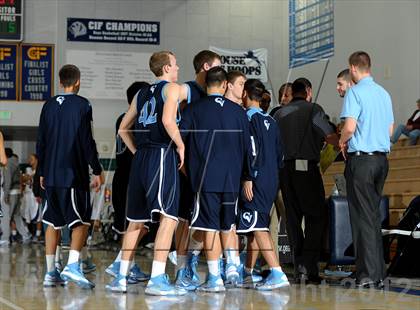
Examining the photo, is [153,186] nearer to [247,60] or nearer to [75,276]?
[75,276]

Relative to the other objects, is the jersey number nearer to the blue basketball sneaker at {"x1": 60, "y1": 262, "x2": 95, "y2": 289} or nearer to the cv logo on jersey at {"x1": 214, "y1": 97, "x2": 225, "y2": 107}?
the cv logo on jersey at {"x1": 214, "y1": 97, "x2": 225, "y2": 107}

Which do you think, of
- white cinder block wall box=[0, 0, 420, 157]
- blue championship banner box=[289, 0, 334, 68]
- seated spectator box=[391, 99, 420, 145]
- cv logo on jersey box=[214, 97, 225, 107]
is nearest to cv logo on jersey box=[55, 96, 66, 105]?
cv logo on jersey box=[214, 97, 225, 107]

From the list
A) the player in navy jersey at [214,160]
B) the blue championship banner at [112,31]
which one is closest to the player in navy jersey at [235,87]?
the player in navy jersey at [214,160]

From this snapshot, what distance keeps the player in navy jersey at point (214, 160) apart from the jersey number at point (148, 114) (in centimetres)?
27

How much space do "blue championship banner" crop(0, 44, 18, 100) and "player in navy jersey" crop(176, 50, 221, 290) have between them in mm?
10534

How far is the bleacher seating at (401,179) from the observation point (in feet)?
29.8

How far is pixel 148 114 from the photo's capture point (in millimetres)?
5406

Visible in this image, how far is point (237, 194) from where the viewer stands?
221 inches

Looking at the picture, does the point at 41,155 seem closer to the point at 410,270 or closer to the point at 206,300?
the point at 206,300

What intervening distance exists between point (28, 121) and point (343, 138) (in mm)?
10866

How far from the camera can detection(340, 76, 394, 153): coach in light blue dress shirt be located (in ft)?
19.0

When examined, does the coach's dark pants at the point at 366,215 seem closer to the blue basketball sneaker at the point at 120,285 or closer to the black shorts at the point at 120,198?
the blue basketball sneaker at the point at 120,285

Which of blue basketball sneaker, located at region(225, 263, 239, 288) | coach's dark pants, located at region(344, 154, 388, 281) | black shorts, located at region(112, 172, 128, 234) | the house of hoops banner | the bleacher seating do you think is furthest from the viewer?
the house of hoops banner

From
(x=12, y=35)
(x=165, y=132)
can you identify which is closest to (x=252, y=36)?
(x=12, y=35)
